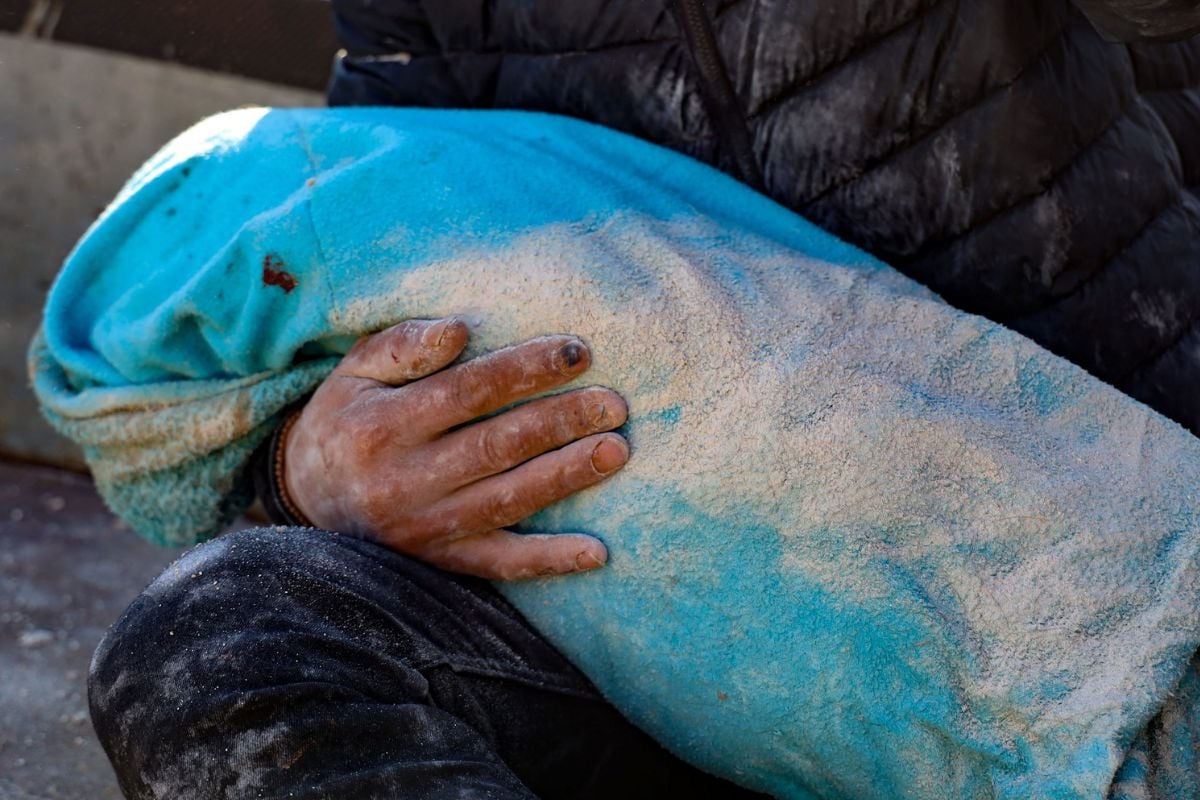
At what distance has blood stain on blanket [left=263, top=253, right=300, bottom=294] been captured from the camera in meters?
1.10

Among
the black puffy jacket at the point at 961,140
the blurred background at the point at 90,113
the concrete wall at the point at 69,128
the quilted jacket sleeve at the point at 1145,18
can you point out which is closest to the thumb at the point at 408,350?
the black puffy jacket at the point at 961,140

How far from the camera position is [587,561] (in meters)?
1.04

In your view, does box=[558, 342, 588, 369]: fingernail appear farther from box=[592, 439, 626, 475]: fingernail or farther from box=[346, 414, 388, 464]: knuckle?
box=[346, 414, 388, 464]: knuckle

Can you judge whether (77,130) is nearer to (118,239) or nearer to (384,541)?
(118,239)

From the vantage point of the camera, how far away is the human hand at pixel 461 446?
104 cm

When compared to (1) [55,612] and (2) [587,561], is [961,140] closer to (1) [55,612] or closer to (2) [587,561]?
(2) [587,561]

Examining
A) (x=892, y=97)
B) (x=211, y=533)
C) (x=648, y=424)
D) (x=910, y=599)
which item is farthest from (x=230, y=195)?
(x=910, y=599)

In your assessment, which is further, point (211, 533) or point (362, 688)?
point (211, 533)

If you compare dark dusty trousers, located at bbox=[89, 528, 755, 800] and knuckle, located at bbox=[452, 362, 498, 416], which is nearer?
dark dusty trousers, located at bbox=[89, 528, 755, 800]

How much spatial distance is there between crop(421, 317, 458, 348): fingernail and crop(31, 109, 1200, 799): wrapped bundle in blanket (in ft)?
0.08

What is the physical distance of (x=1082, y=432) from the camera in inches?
39.8

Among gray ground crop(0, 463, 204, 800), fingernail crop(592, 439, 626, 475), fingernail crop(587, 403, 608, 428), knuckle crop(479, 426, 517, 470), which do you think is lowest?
gray ground crop(0, 463, 204, 800)

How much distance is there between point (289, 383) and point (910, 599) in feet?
1.89

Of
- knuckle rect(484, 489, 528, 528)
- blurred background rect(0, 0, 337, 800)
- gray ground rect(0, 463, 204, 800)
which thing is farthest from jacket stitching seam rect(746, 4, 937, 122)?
blurred background rect(0, 0, 337, 800)
